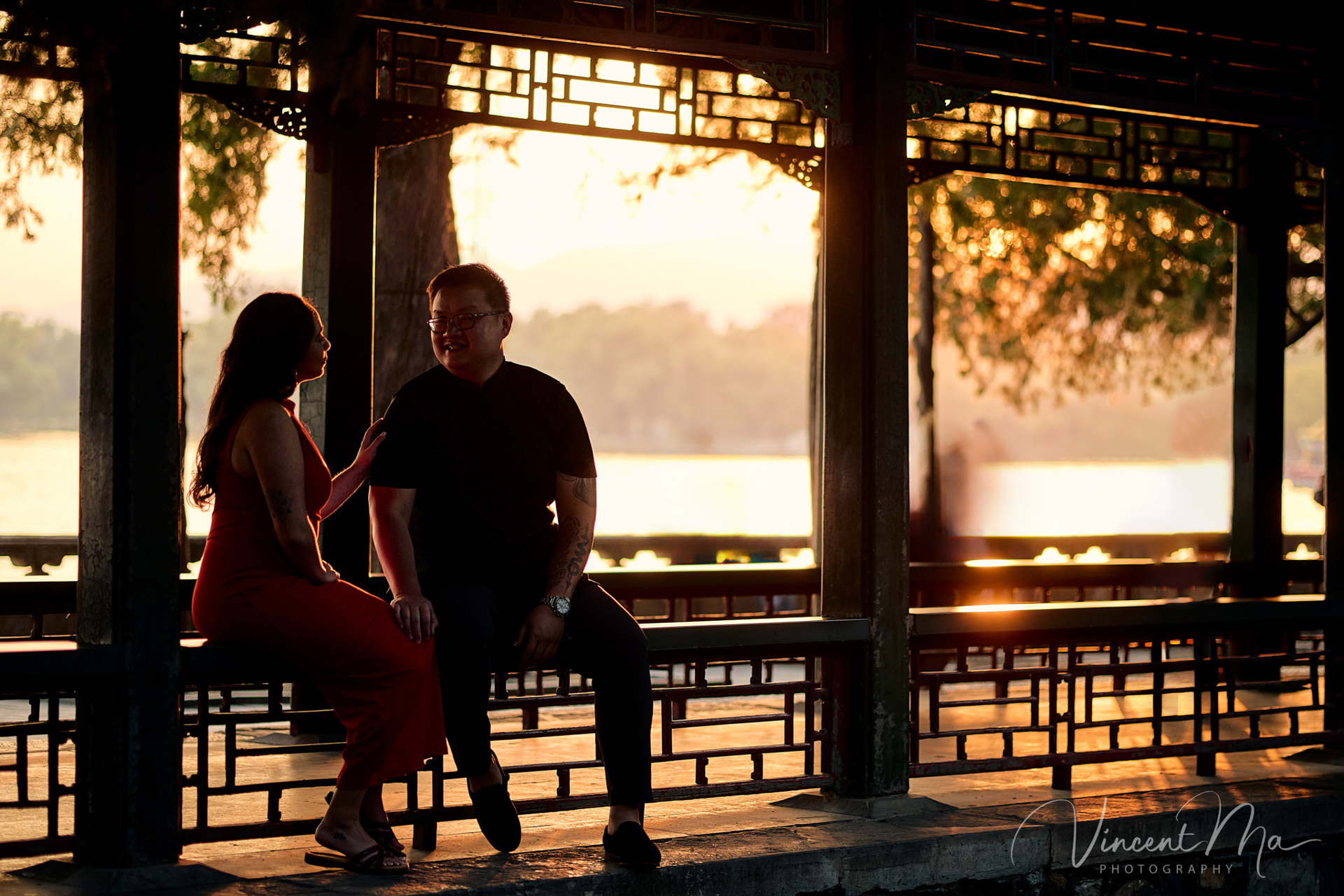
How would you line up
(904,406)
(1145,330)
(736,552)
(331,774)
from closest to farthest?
(904,406), (331,774), (736,552), (1145,330)

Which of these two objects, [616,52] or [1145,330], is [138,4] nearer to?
[616,52]

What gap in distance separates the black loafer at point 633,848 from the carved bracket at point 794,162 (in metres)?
3.28

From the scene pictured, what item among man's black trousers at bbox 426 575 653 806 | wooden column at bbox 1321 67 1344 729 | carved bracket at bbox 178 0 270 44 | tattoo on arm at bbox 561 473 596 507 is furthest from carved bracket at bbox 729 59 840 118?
wooden column at bbox 1321 67 1344 729

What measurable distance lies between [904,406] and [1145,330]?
14779mm

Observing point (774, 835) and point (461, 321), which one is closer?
point (461, 321)

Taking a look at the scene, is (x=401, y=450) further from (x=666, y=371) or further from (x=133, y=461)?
(x=666, y=371)

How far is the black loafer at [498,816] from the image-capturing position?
460cm

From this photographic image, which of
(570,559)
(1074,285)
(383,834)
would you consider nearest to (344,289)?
(570,559)

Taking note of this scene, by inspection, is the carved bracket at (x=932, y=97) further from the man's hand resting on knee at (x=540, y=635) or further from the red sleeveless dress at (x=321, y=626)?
the red sleeveless dress at (x=321, y=626)

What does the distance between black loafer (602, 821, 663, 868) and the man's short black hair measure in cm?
168

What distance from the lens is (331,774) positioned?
252 inches

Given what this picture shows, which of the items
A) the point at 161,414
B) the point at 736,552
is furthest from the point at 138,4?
the point at 736,552

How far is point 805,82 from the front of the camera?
5758 millimetres

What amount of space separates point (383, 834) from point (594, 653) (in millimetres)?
842
